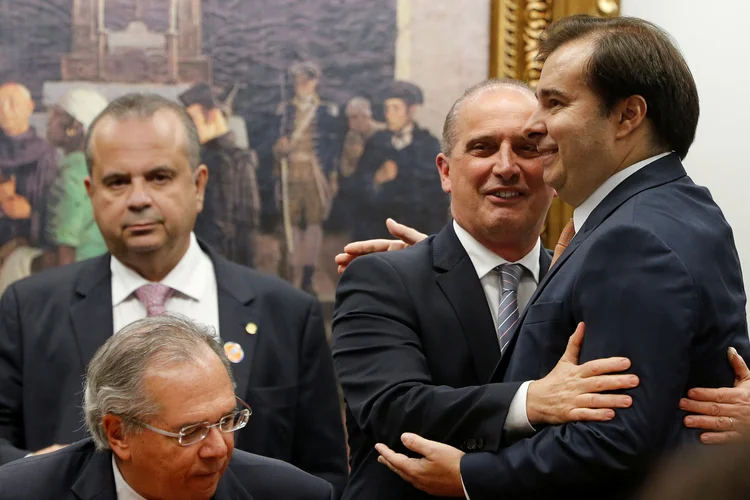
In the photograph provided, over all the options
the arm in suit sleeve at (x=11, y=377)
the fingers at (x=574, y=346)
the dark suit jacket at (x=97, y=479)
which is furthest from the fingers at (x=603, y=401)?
the arm in suit sleeve at (x=11, y=377)

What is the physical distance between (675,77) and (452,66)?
2.28 metres

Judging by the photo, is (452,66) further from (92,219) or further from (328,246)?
(92,219)

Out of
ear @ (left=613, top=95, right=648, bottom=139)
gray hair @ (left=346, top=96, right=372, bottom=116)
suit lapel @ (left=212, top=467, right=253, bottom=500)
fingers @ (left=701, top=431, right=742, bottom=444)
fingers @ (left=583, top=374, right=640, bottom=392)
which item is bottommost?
suit lapel @ (left=212, top=467, right=253, bottom=500)

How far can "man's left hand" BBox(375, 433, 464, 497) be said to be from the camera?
2.94 metres

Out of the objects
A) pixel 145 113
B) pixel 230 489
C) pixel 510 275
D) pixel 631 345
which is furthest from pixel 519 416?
pixel 145 113

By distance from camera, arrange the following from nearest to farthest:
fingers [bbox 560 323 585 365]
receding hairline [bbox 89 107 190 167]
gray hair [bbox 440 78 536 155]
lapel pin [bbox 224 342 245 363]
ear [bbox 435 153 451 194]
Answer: fingers [bbox 560 323 585 365] → gray hair [bbox 440 78 536 155] → ear [bbox 435 153 451 194] → lapel pin [bbox 224 342 245 363] → receding hairline [bbox 89 107 190 167]

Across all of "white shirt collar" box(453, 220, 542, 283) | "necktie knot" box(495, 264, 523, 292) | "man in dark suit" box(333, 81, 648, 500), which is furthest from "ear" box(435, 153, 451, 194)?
"necktie knot" box(495, 264, 523, 292)

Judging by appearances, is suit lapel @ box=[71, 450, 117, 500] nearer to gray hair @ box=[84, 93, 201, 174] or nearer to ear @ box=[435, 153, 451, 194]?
ear @ box=[435, 153, 451, 194]

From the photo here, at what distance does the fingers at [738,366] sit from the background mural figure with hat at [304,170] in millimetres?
2558

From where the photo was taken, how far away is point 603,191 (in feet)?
9.73

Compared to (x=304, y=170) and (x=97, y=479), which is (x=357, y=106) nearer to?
(x=304, y=170)

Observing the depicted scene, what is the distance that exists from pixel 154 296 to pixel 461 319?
1626 mm

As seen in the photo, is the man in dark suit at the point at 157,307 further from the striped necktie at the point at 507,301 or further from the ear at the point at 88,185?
the striped necktie at the point at 507,301

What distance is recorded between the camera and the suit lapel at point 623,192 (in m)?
2.88
